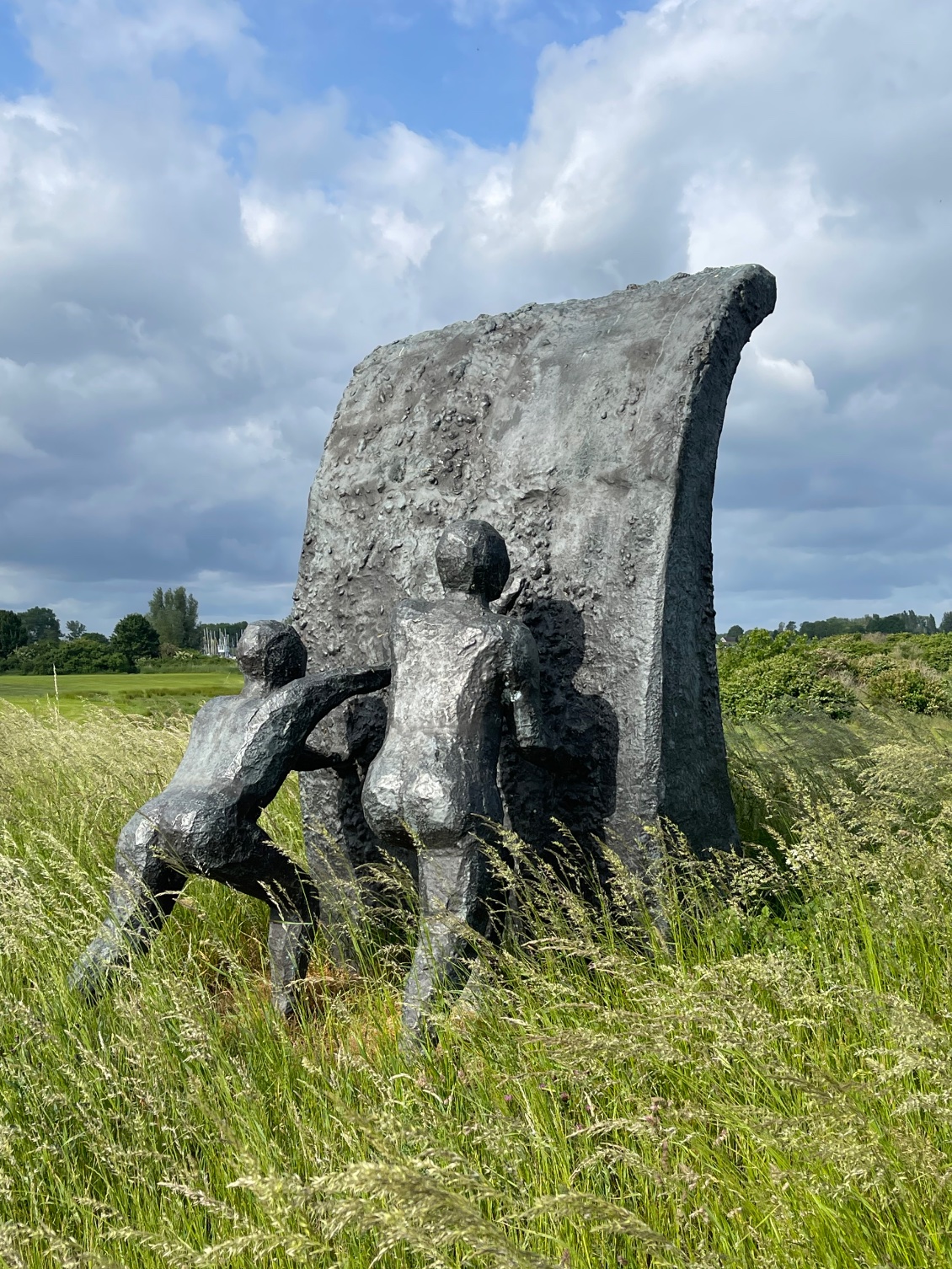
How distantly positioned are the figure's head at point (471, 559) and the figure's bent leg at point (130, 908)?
144 cm

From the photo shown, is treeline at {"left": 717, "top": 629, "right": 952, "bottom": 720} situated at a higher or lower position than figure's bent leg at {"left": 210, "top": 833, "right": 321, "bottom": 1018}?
higher

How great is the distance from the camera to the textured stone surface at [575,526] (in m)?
4.07

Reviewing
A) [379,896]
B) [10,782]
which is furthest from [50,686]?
[379,896]

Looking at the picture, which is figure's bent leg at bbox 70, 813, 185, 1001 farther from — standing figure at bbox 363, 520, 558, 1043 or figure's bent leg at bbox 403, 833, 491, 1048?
figure's bent leg at bbox 403, 833, 491, 1048

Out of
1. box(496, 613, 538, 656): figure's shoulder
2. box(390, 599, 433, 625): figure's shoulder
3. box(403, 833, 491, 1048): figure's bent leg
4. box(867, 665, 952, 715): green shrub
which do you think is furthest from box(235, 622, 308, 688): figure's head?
box(867, 665, 952, 715): green shrub

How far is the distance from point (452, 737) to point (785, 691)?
7134mm

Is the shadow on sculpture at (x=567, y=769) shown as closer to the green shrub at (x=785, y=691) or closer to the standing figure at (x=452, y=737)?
the standing figure at (x=452, y=737)

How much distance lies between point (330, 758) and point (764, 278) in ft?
9.36

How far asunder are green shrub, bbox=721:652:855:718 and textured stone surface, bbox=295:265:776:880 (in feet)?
17.1

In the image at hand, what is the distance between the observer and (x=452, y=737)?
3.54 m

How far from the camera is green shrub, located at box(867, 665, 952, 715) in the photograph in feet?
37.3

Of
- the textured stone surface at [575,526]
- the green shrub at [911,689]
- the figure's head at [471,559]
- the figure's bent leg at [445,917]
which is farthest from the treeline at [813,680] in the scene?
the figure's bent leg at [445,917]

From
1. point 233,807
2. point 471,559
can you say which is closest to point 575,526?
point 471,559

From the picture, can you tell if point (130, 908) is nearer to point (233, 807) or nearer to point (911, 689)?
point (233, 807)
